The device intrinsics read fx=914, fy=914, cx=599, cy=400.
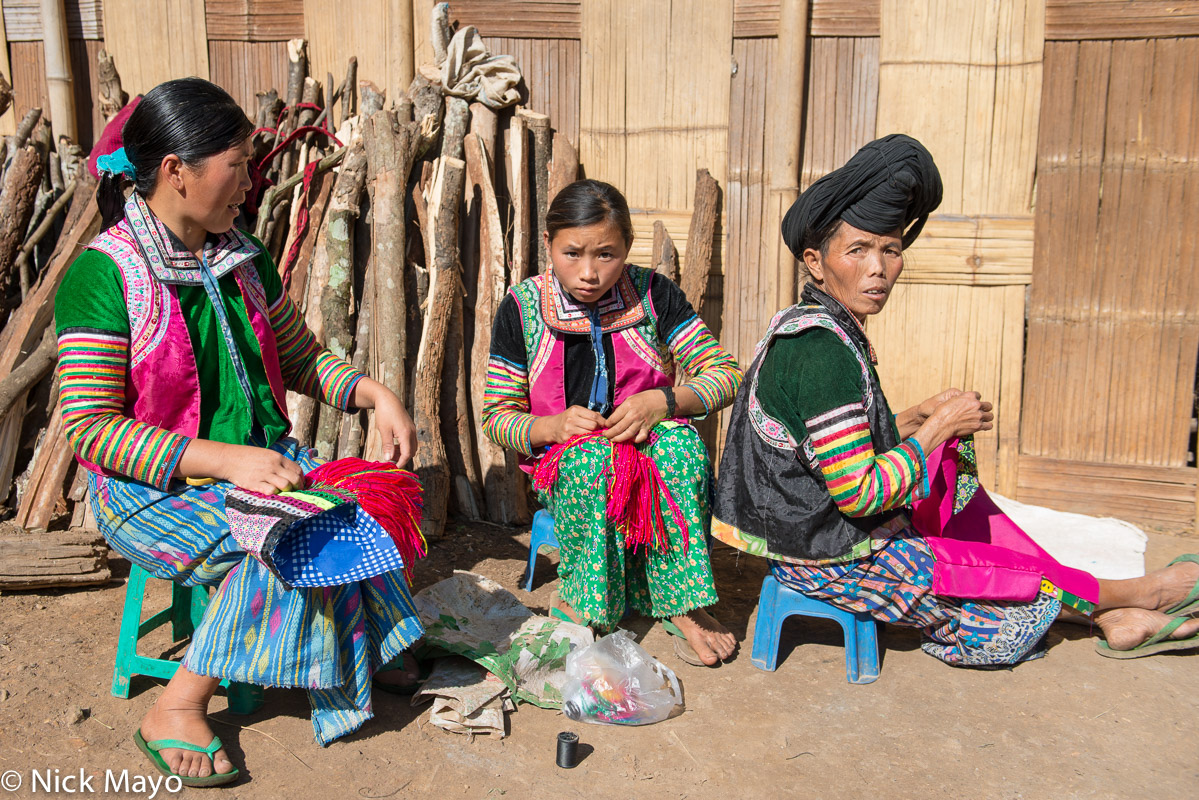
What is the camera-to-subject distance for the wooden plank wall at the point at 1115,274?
13.8ft

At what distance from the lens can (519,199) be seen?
4.49 metres

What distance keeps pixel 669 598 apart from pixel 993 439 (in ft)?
7.49

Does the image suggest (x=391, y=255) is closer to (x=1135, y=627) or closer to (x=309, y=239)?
(x=309, y=239)

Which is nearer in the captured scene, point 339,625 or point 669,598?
point 339,625

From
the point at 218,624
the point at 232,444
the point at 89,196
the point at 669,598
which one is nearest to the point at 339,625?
the point at 218,624

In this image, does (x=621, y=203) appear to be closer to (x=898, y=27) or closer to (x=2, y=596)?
(x=898, y=27)

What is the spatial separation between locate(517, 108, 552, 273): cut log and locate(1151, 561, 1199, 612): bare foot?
9.56 ft

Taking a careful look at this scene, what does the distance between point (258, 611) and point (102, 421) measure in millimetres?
654

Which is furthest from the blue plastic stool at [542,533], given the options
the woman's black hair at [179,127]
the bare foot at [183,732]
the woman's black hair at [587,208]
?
the woman's black hair at [179,127]

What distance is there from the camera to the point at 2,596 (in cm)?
354

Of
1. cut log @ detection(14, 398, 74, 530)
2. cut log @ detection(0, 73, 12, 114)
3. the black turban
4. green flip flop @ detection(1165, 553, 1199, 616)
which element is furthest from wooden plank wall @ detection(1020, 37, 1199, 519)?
cut log @ detection(0, 73, 12, 114)

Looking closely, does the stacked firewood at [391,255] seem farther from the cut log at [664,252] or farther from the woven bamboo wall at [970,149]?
the woven bamboo wall at [970,149]

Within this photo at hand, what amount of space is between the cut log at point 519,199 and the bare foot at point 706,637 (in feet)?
6.40

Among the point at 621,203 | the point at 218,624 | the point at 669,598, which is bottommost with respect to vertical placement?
the point at 669,598
